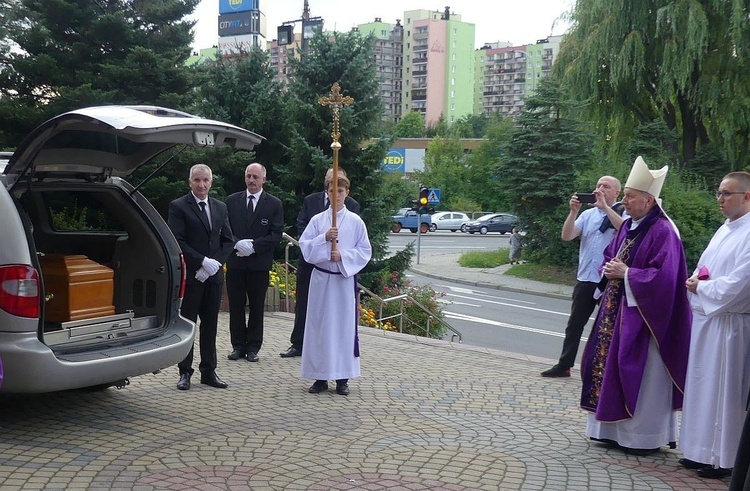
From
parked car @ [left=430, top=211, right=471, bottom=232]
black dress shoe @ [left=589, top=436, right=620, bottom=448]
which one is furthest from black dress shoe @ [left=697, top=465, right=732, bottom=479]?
parked car @ [left=430, top=211, right=471, bottom=232]

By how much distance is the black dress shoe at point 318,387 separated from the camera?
7.89 m

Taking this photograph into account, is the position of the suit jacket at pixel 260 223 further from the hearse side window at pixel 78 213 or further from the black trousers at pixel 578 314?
the black trousers at pixel 578 314

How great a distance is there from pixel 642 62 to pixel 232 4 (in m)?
44.0

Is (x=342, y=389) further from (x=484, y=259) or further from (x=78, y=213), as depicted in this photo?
(x=484, y=259)

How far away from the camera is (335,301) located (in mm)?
8008

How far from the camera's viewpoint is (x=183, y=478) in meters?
5.29

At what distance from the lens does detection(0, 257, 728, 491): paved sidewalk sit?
5.37 metres

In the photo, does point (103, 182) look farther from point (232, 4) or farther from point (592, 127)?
point (232, 4)

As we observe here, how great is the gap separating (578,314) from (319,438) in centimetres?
354

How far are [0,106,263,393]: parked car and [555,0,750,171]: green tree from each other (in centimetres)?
2208

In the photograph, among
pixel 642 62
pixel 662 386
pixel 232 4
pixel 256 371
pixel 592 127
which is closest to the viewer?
pixel 662 386

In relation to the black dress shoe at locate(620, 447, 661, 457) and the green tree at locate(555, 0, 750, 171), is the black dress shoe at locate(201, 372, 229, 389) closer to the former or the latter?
the black dress shoe at locate(620, 447, 661, 457)

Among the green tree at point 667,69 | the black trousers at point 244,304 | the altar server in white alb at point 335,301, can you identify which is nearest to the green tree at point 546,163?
the green tree at point 667,69

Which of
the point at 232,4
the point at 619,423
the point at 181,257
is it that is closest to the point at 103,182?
the point at 181,257
